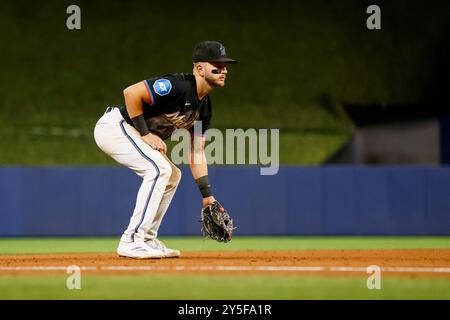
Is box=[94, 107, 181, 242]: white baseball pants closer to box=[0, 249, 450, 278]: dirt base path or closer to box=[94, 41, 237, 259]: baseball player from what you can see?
box=[94, 41, 237, 259]: baseball player

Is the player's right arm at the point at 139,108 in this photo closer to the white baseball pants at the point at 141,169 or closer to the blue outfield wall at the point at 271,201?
the white baseball pants at the point at 141,169

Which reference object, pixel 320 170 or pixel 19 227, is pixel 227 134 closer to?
pixel 320 170

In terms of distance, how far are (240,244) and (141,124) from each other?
3356 millimetres

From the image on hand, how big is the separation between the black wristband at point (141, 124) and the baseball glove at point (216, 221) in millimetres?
859

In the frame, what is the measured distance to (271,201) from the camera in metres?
10.4

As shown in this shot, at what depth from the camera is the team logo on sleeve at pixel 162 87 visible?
5730 mm

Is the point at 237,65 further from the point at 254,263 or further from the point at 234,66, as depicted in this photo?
the point at 254,263

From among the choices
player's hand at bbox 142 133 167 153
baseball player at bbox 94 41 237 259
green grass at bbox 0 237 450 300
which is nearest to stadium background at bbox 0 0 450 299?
baseball player at bbox 94 41 237 259

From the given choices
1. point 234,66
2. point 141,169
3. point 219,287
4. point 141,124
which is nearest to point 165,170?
point 141,169

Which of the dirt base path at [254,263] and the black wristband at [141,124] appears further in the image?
the black wristband at [141,124]

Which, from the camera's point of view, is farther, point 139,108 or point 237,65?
point 237,65

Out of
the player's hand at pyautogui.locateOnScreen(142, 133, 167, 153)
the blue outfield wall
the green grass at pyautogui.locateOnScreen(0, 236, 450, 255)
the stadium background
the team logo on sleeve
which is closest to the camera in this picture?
the team logo on sleeve

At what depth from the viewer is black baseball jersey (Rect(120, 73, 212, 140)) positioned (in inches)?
226

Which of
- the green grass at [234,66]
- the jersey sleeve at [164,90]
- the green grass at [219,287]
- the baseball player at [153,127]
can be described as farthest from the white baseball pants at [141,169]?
the green grass at [234,66]
